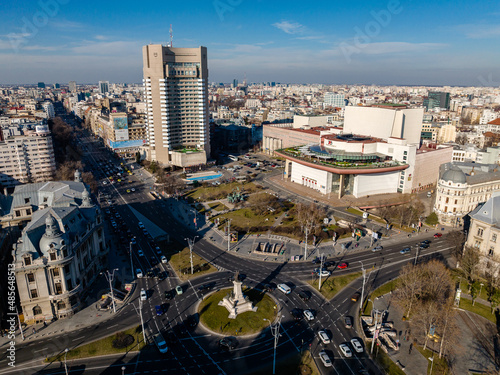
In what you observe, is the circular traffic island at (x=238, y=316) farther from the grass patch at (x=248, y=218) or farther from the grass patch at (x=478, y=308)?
the grass patch at (x=478, y=308)

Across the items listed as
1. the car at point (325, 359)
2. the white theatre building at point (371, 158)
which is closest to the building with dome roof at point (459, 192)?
the white theatre building at point (371, 158)

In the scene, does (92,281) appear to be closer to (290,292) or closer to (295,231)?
(290,292)

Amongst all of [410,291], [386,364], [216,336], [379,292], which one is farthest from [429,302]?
[216,336]

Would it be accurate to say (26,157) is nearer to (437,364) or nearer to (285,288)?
(285,288)

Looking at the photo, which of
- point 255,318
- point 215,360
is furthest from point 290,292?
point 215,360

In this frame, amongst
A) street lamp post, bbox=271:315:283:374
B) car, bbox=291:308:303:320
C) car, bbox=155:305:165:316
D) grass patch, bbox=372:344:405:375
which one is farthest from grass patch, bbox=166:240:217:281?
grass patch, bbox=372:344:405:375

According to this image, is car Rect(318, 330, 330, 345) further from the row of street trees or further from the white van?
the row of street trees
